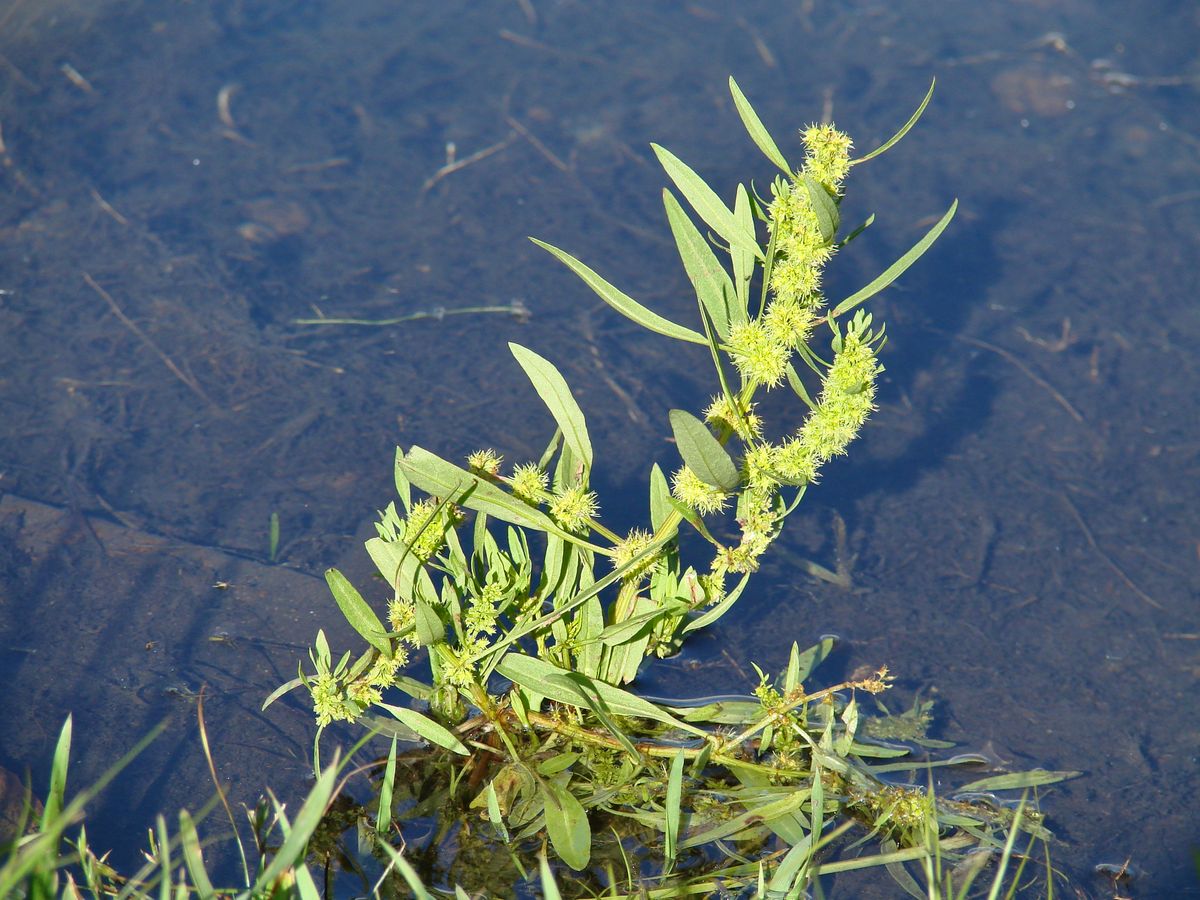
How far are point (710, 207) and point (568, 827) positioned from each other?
144 cm

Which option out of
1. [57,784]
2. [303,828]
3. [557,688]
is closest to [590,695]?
[557,688]

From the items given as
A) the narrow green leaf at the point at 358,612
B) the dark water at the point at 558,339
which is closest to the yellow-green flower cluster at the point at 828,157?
the narrow green leaf at the point at 358,612

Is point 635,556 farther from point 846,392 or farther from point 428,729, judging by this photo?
point 428,729

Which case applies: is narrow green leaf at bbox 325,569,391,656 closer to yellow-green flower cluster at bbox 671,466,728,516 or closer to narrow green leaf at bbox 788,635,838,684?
yellow-green flower cluster at bbox 671,466,728,516

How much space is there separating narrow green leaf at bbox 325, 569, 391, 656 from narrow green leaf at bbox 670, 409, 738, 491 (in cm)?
84

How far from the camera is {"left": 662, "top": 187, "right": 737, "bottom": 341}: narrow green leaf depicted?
2.25m

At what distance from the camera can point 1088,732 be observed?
317cm

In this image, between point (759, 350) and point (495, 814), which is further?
point (495, 814)

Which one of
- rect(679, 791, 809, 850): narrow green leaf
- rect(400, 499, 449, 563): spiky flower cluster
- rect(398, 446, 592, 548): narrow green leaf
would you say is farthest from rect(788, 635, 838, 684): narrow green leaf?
rect(400, 499, 449, 563): spiky flower cluster

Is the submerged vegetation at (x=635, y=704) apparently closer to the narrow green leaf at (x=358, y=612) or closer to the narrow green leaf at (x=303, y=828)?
the narrow green leaf at (x=358, y=612)

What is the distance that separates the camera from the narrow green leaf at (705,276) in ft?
7.39

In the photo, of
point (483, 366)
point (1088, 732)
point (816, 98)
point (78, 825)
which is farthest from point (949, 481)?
point (78, 825)

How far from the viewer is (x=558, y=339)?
4.28 metres

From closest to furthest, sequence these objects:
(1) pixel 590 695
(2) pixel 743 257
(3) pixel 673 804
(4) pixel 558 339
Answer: (2) pixel 743 257
(3) pixel 673 804
(1) pixel 590 695
(4) pixel 558 339
